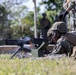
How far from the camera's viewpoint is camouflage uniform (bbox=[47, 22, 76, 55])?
7.35 meters

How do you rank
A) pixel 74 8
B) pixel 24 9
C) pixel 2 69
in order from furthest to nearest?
pixel 24 9 → pixel 74 8 → pixel 2 69

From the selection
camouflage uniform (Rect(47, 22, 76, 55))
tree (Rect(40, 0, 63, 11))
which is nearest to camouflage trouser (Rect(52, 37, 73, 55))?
camouflage uniform (Rect(47, 22, 76, 55))

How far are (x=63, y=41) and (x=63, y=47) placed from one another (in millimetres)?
121

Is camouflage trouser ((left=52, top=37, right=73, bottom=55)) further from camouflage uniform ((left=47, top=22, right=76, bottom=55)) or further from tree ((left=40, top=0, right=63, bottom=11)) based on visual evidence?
tree ((left=40, top=0, right=63, bottom=11))

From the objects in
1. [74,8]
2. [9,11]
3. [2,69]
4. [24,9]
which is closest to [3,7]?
[9,11]

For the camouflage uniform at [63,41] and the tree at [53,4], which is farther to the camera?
the tree at [53,4]

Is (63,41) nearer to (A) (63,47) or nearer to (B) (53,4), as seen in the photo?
(A) (63,47)

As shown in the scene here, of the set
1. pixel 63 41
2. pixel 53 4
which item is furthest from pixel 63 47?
pixel 53 4

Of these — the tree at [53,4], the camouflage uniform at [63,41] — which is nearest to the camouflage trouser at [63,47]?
the camouflage uniform at [63,41]

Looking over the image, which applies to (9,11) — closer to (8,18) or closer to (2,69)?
(8,18)

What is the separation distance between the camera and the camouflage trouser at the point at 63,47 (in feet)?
24.1

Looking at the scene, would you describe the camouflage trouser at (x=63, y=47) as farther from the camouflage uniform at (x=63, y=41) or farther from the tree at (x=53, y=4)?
the tree at (x=53, y=4)

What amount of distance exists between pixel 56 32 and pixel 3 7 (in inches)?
1519

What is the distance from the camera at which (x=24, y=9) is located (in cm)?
5262
